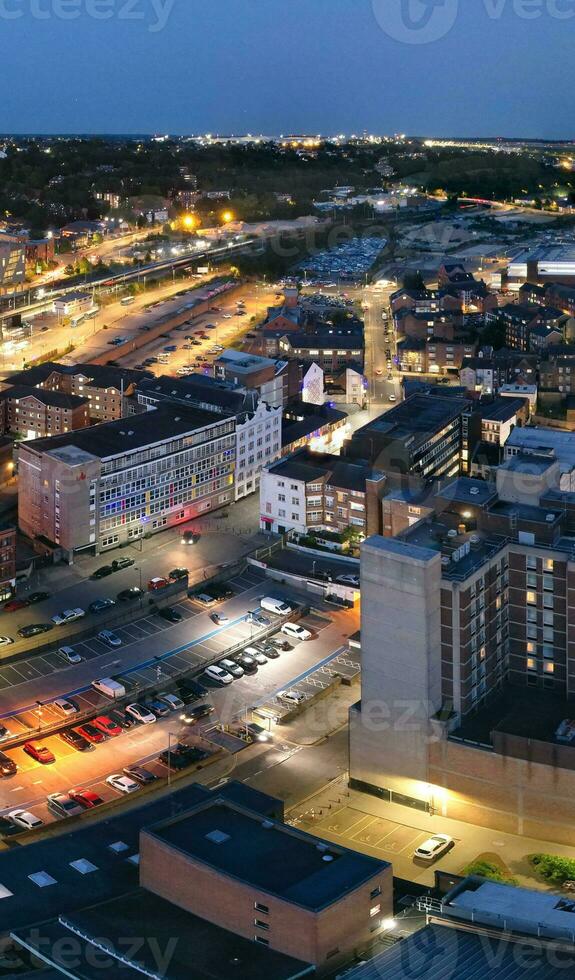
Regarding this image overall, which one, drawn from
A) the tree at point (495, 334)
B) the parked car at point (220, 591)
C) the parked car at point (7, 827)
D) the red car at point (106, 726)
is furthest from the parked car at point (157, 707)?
the tree at point (495, 334)

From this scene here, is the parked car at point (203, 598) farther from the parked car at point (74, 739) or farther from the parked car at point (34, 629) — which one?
the parked car at point (74, 739)

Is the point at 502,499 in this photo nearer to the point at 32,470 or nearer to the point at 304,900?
the point at 304,900

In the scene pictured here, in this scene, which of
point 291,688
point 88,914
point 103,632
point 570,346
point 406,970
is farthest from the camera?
point 570,346

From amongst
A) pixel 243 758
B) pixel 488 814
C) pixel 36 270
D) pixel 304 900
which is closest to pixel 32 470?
pixel 243 758

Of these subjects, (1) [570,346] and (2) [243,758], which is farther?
(1) [570,346]

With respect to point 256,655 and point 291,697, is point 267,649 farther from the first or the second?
point 291,697

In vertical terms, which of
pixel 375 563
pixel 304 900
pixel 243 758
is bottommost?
pixel 243 758

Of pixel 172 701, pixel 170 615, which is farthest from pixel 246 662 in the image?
pixel 170 615

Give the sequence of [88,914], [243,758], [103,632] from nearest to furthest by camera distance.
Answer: [88,914] → [243,758] → [103,632]
